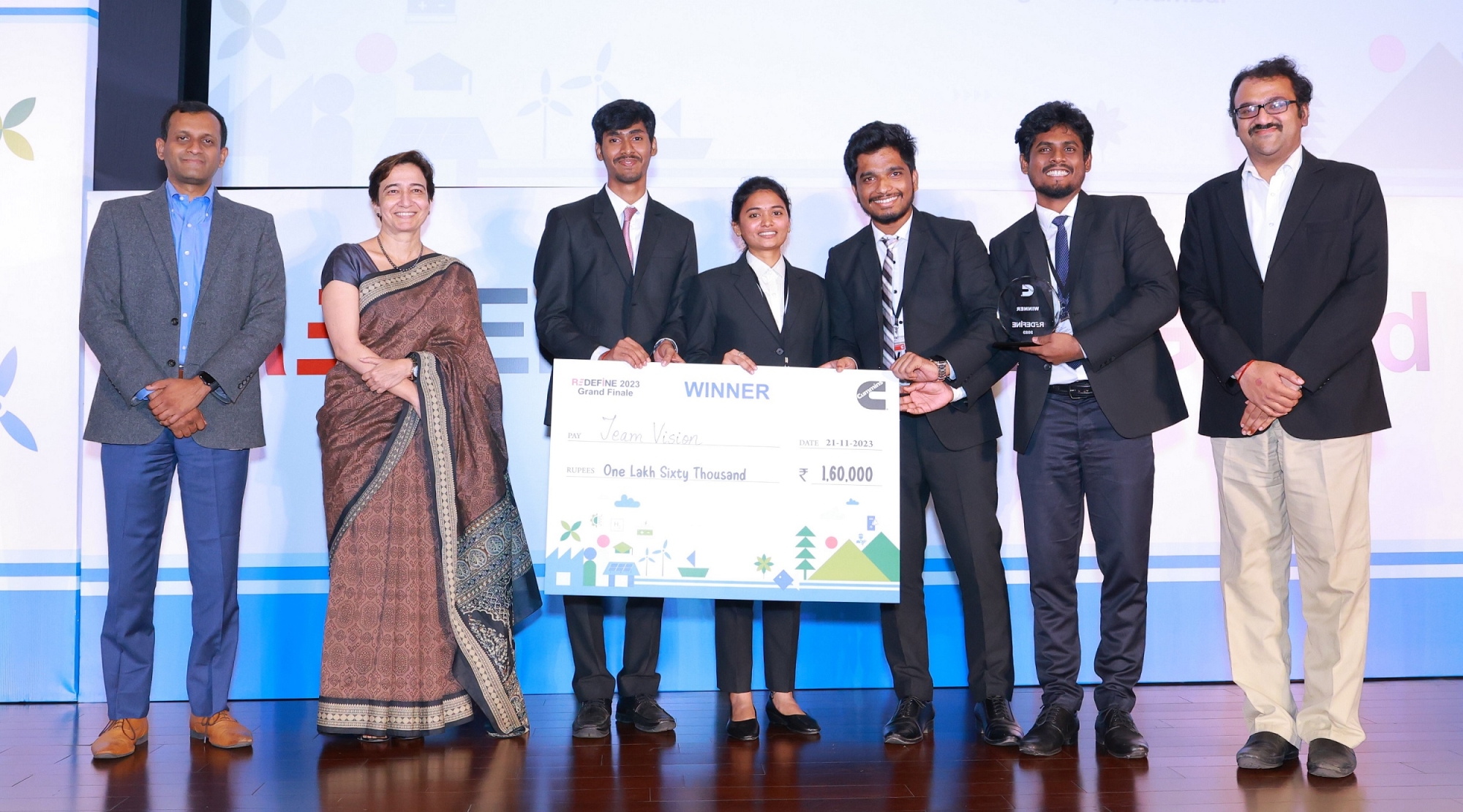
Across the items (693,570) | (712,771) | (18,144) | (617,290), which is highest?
(18,144)

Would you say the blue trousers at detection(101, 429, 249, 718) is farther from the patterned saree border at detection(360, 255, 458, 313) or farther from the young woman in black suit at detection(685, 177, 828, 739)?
the young woman in black suit at detection(685, 177, 828, 739)

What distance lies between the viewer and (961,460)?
3195mm

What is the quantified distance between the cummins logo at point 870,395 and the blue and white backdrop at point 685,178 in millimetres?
1083

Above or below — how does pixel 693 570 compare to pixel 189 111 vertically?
below

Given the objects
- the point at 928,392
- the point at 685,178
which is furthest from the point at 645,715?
the point at 685,178

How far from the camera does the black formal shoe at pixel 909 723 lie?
312cm

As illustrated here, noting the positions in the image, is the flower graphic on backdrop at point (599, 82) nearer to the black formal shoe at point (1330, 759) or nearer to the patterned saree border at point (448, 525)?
the patterned saree border at point (448, 525)

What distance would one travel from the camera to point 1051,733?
2996mm

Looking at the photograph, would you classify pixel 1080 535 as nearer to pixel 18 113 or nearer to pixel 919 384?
pixel 919 384

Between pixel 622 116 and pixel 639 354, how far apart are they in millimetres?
856

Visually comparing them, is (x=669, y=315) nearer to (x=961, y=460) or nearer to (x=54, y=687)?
(x=961, y=460)

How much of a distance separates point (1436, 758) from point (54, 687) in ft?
14.7

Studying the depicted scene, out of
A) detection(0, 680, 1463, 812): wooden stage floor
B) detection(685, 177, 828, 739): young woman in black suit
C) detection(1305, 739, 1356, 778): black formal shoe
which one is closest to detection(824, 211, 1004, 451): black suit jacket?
detection(685, 177, 828, 739): young woman in black suit

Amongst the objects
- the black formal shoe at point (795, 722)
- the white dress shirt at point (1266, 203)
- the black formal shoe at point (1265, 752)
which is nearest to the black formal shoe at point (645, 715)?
the black formal shoe at point (795, 722)
